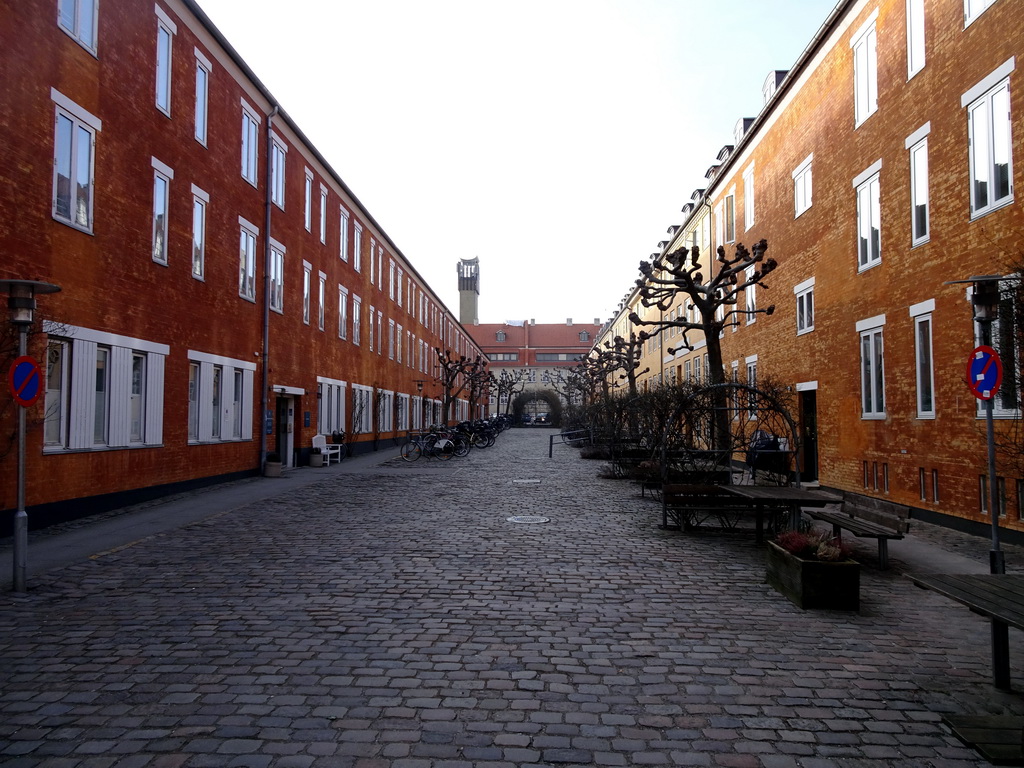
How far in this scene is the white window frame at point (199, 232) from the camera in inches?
661

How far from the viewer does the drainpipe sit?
2067cm

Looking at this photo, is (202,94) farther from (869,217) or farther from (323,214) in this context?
(869,217)

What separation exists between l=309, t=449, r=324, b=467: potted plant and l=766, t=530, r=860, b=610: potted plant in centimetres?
1973

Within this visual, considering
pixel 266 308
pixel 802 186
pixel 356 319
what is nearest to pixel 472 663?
pixel 266 308

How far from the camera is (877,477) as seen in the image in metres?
14.7

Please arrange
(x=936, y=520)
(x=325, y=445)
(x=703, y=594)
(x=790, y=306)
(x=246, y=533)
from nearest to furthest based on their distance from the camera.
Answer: (x=703, y=594) < (x=246, y=533) < (x=936, y=520) < (x=790, y=306) < (x=325, y=445)

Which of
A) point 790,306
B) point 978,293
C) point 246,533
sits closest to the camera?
point 978,293

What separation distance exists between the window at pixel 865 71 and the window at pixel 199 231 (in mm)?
14530

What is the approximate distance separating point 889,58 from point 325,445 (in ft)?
64.7

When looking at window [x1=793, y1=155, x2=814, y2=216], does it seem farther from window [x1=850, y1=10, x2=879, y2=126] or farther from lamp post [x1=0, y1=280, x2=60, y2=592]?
lamp post [x1=0, y1=280, x2=60, y2=592]

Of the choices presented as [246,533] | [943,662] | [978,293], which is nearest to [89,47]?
[246,533]

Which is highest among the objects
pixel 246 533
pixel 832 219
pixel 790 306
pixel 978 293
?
pixel 832 219

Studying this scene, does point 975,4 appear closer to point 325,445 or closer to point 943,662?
point 943,662

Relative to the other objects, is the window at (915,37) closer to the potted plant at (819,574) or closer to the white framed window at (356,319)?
the potted plant at (819,574)
